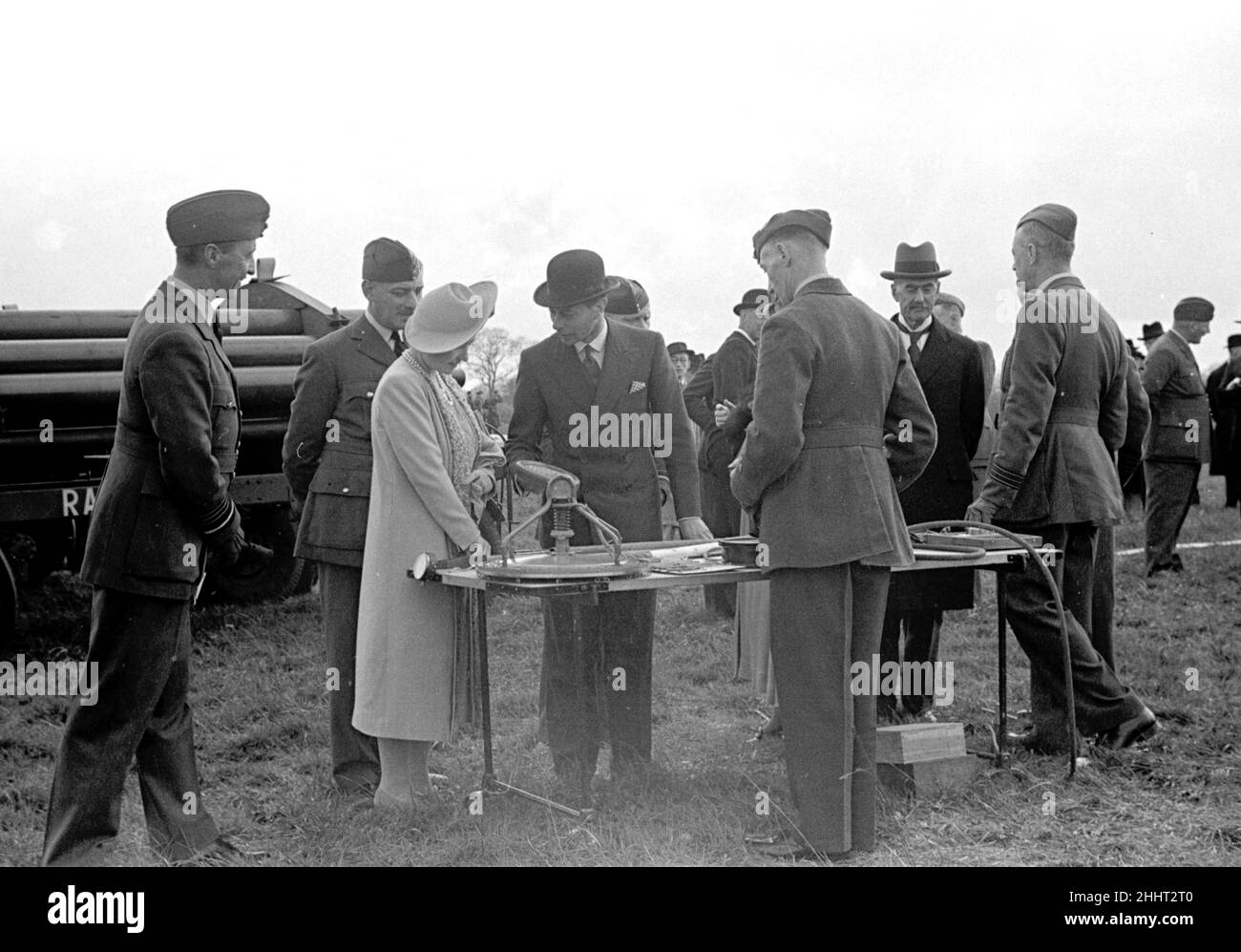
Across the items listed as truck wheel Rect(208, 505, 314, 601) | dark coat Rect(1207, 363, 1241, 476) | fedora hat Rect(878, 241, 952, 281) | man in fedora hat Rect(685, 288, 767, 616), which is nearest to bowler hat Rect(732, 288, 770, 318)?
man in fedora hat Rect(685, 288, 767, 616)

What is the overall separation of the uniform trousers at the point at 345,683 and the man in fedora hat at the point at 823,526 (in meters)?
1.58

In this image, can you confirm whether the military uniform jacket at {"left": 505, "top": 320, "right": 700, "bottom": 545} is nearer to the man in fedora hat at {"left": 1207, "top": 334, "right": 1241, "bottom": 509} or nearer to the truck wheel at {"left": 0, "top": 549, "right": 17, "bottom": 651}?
the truck wheel at {"left": 0, "top": 549, "right": 17, "bottom": 651}

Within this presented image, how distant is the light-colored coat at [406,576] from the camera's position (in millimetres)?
4715

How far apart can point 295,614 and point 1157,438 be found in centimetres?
621

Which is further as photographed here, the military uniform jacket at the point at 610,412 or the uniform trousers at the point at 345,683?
the military uniform jacket at the point at 610,412

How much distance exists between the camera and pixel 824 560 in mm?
4285

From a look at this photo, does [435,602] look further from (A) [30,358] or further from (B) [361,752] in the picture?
(A) [30,358]

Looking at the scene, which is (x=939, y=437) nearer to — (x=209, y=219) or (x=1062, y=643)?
(x=1062, y=643)

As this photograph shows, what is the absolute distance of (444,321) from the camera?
475 cm

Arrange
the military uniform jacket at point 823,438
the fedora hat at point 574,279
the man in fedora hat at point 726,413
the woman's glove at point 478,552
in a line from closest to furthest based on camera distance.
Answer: the military uniform jacket at point 823,438
the woman's glove at point 478,552
the fedora hat at point 574,279
the man in fedora hat at point 726,413

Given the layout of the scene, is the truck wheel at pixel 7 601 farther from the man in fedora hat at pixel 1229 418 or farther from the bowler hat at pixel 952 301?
the man in fedora hat at pixel 1229 418

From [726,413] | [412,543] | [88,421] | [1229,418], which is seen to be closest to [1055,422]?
[726,413]

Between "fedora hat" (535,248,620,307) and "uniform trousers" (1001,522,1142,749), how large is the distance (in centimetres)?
196

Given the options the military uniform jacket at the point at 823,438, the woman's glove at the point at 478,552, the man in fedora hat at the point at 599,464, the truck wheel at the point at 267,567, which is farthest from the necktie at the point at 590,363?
the truck wheel at the point at 267,567
